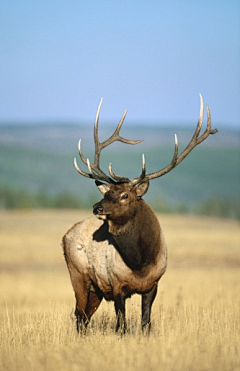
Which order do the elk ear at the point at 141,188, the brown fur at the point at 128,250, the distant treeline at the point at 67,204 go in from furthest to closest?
the distant treeline at the point at 67,204
the elk ear at the point at 141,188
the brown fur at the point at 128,250

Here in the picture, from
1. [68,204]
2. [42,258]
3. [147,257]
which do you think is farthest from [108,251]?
[68,204]

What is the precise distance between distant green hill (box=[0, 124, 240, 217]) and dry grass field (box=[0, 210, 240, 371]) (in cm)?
10373

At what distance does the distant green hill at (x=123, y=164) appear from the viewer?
149 meters

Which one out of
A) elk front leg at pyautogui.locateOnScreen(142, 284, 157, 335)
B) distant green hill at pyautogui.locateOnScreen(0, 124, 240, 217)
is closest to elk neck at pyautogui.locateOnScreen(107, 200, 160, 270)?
elk front leg at pyautogui.locateOnScreen(142, 284, 157, 335)

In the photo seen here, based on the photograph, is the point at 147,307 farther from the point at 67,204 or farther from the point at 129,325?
the point at 67,204

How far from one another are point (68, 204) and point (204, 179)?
85.5 metres

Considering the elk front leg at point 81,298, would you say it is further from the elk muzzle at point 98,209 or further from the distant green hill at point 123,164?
the distant green hill at point 123,164

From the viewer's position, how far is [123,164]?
557ft

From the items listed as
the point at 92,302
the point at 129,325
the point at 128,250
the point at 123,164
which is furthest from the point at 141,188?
the point at 123,164

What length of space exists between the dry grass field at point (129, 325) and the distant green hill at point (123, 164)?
10373 cm

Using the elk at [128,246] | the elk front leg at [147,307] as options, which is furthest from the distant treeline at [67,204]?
the elk front leg at [147,307]

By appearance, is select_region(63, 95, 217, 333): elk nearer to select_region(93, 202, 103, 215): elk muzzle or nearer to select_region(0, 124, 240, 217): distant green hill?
select_region(93, 202, 103, 215): elk muzzle

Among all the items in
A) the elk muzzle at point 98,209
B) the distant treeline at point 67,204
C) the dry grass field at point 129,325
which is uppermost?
the elk muzzle at point 98,209

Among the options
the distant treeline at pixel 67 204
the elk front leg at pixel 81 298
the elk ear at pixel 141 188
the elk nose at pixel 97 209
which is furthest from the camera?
the distant treeline at pixel 67 204
